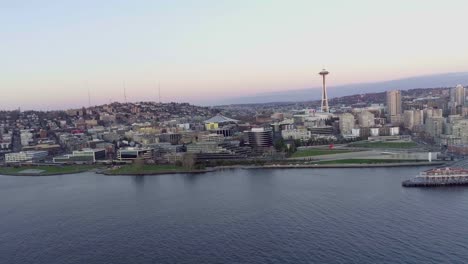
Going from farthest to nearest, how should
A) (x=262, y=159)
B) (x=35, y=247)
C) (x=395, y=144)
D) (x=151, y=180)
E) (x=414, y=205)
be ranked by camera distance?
(x=395, y=144) → (x=262, y=159) → (x=151, y=180) → (x=414, y=205) → (x=35, y=247)

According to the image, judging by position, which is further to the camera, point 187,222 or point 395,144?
point 395,144

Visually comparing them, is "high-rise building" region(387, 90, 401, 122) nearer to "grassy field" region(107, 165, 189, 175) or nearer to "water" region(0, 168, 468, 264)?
"water" region(0, 168, 468, 264)

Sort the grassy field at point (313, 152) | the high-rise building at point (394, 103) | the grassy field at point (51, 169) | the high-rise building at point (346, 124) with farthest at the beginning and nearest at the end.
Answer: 1. the high-rise building at point (394, 103)
2. the high-rise building at point (346, 124)
3. the grassy field at point (313, 152)
4. the grassy field at point (51, 169)

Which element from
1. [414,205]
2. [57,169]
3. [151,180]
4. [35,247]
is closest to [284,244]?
[414,205]

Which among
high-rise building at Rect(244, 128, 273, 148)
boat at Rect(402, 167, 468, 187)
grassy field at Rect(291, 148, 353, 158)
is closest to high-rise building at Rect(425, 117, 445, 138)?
grassy field at Rect(291, 148, 353, 158)

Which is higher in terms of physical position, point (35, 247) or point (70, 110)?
point (70, 110)

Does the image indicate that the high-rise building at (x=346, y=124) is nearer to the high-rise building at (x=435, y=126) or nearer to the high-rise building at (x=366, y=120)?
the high-rise building at (x=366, y=120)

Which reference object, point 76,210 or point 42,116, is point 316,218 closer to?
point 76,210

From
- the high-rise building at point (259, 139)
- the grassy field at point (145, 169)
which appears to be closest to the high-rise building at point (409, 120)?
the high-rise building at point (259, 139)
